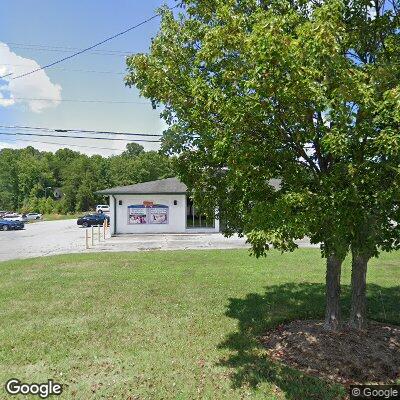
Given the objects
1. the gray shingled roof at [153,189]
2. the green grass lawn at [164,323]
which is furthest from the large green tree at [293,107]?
the gray shingled roof at [153,189]

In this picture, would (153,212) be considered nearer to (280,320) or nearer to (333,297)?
(280,320)

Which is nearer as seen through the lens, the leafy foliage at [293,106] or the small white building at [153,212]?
the leafy foliage at [293,106]

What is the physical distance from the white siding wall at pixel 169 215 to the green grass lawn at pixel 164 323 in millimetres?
13397

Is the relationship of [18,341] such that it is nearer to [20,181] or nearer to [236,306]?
[236,306]

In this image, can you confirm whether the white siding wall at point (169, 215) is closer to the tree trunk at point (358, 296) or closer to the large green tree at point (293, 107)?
the tree trunk at point (358, 296)

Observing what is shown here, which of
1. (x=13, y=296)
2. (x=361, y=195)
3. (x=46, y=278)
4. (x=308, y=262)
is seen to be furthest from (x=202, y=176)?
(x=308, y=262)

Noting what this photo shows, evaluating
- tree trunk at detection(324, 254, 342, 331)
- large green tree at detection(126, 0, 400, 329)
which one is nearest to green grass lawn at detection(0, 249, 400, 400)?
tree trunk at detection(324, 254, 342, 331)

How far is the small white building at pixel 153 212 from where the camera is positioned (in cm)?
2661

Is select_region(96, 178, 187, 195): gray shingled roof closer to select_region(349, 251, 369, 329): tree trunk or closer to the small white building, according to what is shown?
the small white building

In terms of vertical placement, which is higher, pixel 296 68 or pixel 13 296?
pixel 296 68

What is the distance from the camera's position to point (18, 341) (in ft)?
20.0

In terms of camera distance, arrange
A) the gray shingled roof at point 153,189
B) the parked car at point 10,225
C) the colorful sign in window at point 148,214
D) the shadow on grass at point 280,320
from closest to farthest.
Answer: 1. the shadow on grass at point 280,320
2. the gray shingled roof at point 153,189
3. the colorful sign in window at point 148,214
4. the parked car at point 10,225

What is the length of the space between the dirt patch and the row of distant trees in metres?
54.9

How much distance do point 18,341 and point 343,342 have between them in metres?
5.37
